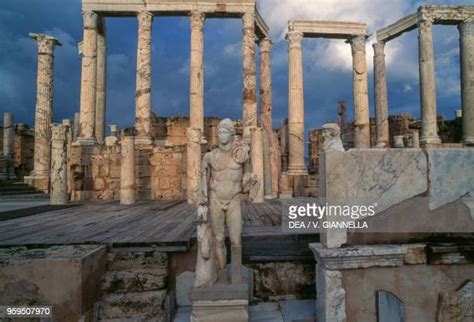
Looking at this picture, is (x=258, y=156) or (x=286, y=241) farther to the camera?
(x=258, y=156)

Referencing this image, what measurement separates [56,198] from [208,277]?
7.66 m

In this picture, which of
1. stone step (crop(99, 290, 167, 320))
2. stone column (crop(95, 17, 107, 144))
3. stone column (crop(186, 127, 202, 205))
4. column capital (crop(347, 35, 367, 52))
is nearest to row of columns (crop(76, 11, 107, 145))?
stone column (crop(95, 17, 107, 144))

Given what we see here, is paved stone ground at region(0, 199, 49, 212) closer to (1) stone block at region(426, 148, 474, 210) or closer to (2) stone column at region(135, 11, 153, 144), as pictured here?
(2) stone column at region(135, 11, 153, 144)

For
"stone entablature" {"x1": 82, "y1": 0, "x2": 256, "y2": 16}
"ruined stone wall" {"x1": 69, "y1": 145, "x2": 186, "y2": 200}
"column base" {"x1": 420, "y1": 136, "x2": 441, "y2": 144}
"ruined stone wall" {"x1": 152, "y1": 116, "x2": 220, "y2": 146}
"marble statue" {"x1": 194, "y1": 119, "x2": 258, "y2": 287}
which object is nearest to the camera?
"marble statue" {"x1": 194, "y1": 119, "x2": 258, "y2": 287}

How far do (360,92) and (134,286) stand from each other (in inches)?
570

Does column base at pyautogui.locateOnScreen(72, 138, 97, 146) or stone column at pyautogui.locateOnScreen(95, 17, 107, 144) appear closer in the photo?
column base at pyautogui.locateOnScreen(72, 138, 97, 146)

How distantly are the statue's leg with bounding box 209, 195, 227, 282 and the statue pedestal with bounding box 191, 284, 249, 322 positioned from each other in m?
0.23

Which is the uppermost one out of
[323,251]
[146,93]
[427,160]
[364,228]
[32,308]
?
[146,93]

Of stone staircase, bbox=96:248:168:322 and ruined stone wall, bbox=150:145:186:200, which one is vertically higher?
ruined stone wall, bbox=150:145:186:200

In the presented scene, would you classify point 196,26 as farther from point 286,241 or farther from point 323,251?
point 323,251

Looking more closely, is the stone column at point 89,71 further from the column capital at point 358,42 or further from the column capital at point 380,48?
the column capital at point 380,48

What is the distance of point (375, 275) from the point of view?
345cm

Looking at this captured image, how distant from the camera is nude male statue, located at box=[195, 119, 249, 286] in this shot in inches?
134

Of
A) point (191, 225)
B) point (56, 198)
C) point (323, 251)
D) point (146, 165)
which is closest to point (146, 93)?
point (146, 165)
